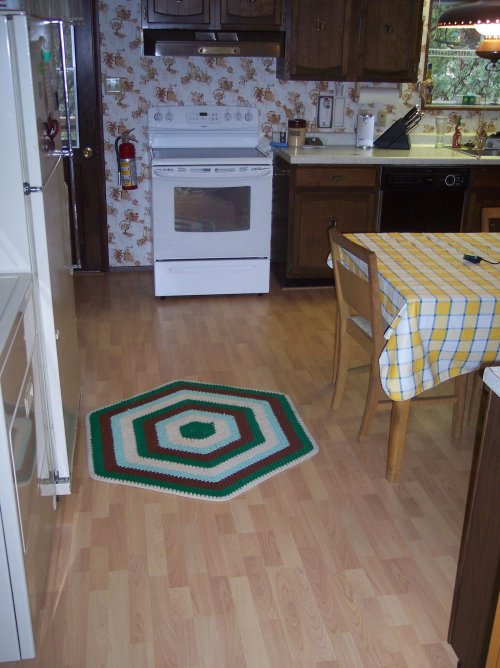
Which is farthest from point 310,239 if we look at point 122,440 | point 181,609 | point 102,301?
point 181,609

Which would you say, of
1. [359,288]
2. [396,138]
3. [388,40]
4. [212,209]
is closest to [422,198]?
[396,138]

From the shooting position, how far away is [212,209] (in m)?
4.58

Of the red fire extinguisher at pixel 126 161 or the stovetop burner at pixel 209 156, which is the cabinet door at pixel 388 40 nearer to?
the stovetop burner at pixel 209 156

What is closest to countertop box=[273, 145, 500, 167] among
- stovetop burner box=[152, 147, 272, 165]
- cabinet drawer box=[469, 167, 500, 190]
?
cabinet drawer box=[469, 167, 500, 190]

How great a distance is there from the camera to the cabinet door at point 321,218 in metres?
4.63

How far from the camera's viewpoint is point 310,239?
4715mm

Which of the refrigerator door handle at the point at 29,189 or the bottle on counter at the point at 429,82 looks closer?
the refrigerator door handle at the point at 29,189

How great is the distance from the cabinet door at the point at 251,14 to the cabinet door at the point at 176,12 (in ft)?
0.38

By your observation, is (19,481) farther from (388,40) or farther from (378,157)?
(388,40)

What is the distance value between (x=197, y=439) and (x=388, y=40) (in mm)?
2958

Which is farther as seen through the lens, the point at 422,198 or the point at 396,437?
the point at 422,198

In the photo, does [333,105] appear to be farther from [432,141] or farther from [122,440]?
[122,440]

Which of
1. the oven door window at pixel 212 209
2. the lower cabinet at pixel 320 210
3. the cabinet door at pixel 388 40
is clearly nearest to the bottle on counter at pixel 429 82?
the cabinet door at pixel 388 40

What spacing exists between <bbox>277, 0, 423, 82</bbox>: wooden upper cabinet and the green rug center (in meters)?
2.51
